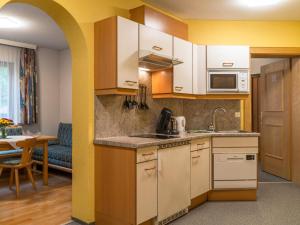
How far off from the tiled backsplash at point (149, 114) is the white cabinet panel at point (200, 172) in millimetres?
683

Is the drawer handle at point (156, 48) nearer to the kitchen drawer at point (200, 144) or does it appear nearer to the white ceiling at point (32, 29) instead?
the kitchen drawer at point (200, 144)

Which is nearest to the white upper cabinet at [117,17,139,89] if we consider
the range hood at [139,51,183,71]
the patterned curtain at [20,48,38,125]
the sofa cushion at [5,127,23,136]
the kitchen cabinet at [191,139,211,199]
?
the range hood at [139,51,183,71]

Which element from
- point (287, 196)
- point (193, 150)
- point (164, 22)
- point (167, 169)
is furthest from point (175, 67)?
point (287, 196)

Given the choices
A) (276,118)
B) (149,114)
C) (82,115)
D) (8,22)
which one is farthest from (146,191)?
(8,22)

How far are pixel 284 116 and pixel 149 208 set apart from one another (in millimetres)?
3163

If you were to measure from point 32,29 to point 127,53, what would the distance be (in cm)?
266

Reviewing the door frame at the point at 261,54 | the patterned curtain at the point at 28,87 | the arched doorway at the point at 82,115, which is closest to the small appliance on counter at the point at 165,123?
the arched doorway at the point at 82,115

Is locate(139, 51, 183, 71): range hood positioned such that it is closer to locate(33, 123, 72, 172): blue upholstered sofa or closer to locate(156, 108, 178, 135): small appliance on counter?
locate(156, 108, 178, 135): small appliance on counter

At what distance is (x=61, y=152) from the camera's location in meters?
4.73

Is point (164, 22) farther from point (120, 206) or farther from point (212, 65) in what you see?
point (120, 206)

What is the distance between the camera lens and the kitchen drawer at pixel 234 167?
11.4ft

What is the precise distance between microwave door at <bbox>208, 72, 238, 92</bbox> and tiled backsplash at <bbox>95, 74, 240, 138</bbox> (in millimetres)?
423

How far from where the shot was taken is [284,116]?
4562 mm

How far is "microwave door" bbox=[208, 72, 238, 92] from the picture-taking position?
3.74 m
